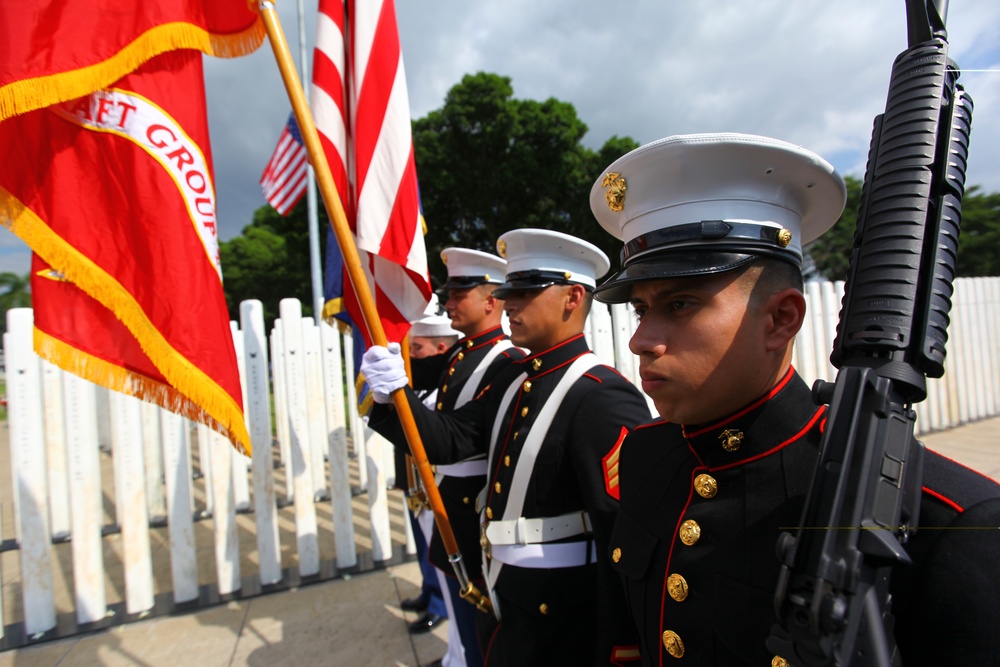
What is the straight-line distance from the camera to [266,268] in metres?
27.7

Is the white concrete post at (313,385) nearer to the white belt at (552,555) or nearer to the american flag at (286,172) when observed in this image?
the white belt at (552,555)

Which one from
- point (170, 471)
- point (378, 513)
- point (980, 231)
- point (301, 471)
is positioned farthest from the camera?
point (378, 513)

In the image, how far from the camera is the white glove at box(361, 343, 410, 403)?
219 centimetres

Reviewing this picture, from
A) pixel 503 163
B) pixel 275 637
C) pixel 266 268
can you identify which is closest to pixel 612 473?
pixel 275 637

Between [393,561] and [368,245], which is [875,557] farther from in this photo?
[393,561]

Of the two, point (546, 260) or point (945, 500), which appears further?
point (546, 260)

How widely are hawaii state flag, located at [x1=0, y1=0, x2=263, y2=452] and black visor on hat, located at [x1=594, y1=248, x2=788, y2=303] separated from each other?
1.85m

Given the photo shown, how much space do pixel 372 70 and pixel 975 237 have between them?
233 cm

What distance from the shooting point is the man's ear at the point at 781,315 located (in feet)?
3.44

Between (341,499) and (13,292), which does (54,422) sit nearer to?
(341,499)

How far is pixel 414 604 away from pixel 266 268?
27.1 m

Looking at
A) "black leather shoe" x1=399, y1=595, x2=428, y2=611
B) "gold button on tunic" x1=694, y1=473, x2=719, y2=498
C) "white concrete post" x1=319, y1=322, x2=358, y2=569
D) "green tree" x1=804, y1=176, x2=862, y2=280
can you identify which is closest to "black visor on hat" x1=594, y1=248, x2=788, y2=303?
"green tree" x1=804, y1=176, x2=862, y2=280

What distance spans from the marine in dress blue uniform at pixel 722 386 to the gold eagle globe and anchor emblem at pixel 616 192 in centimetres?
5

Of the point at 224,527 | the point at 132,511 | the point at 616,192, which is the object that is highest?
the point at 616,192
